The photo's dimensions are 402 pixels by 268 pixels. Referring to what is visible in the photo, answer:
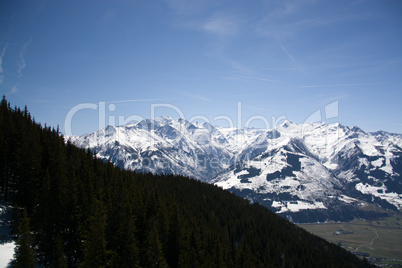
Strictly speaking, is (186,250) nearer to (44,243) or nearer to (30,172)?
(44,243)

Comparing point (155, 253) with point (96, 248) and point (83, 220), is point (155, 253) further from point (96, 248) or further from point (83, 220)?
point (83, 220)

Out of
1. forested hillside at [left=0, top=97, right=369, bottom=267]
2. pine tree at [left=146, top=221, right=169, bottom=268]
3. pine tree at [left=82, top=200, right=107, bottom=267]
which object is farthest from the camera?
pine tree at [left=146, top=221, right=169, bottom=268]

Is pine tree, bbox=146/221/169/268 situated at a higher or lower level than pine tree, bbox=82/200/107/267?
lower

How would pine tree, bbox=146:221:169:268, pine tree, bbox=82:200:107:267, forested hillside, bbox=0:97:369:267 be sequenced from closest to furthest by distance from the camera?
1. pine tree, bbox=82:200:107:267
2. forested hillside, bbox=0:97:369:267
3. pine tree, bbox=146:221:169:268

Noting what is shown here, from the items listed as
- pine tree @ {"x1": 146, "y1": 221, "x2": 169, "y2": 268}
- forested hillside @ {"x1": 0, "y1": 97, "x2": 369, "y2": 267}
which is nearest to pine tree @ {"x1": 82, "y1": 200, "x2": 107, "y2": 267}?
forested hillside @ {"x1": 0, "y1": 97, "x2": 369, "y2": 267}

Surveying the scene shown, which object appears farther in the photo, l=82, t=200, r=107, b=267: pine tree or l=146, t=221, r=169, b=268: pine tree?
l=146, t=221, r=169, b=268: pine tree

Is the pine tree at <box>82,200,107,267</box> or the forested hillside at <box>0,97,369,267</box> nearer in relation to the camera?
the pine tree at <box>82,200,107,267</box>

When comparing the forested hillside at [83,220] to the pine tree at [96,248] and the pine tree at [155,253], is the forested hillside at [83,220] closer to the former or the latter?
the pine tree at [155,253]

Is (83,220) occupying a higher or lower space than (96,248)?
higher

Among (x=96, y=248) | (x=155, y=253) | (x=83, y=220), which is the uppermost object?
(x=83, y=220)

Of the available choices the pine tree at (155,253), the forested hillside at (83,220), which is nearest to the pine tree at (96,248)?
the forested hillside at (83,220)

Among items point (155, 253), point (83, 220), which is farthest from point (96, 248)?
point (83, 220)

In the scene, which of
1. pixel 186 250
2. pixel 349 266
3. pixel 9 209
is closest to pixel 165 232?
pixel 186 250

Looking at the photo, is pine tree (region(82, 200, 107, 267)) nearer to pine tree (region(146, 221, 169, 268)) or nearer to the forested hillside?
the forested hillside
